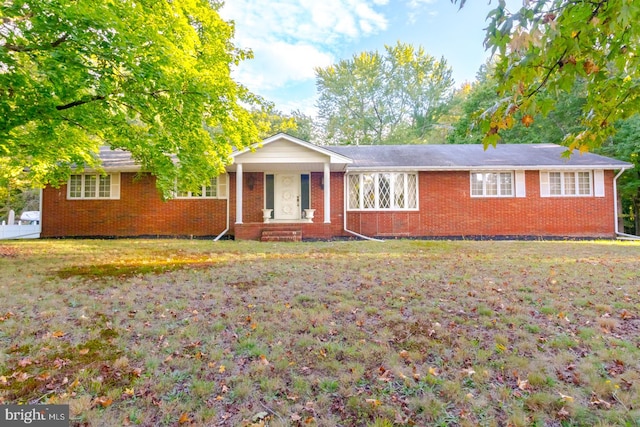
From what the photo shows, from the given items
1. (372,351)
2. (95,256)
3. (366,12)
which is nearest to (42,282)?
(95,256)

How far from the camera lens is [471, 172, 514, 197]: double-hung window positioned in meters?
13.2

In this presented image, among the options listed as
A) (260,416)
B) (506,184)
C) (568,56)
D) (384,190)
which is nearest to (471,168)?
(506,184)

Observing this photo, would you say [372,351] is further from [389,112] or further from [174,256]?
[389,112]

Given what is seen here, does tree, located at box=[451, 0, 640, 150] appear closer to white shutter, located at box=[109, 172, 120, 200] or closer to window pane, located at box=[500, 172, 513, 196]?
window pane, located at box=[500, 172, 513, 196]

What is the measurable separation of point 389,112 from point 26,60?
30.6 meters

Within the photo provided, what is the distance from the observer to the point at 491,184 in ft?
43.4

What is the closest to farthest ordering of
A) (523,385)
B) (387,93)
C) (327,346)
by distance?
(523,385)
(327,346)
(387,93)

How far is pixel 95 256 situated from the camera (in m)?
8.03

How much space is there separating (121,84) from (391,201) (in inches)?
396

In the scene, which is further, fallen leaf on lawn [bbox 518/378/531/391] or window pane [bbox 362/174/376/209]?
window pane [bbox 362/174/376/209]

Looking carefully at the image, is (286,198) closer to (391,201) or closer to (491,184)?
(391,201)

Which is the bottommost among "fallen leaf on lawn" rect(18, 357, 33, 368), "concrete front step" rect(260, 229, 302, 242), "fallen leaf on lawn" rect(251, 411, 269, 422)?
"fallen leaf on lawn" rect(251, 411, 269, 422)

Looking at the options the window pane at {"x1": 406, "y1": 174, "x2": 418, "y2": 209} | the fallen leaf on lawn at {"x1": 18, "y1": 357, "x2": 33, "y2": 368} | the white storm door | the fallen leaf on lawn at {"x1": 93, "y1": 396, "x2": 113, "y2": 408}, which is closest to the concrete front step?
the white storm door

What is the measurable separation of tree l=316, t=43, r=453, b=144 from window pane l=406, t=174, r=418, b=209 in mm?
20243
